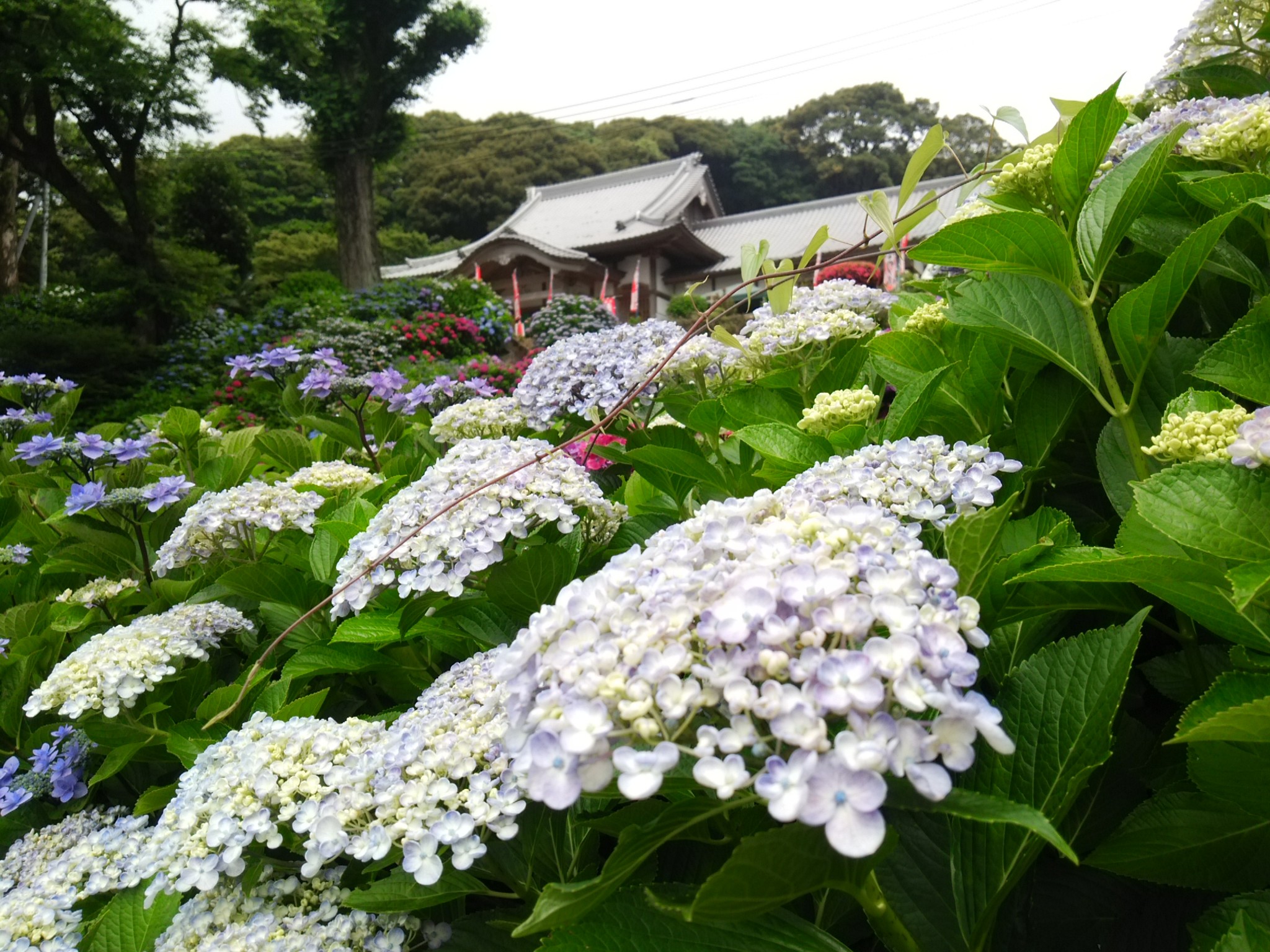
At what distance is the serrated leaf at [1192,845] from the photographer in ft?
2.55

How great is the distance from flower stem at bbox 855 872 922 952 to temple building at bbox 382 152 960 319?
2108 cm

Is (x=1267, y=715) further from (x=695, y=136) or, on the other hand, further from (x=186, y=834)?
(x=695, y=136)

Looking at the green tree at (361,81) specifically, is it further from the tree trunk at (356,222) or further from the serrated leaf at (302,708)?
the serrated leaf at (302,708)

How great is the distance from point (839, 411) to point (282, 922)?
104 cm

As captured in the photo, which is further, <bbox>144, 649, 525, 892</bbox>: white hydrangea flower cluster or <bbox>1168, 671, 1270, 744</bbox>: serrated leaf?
<bbox>144, 649, 525, 892</bbox>: white hydrangea flower cluster

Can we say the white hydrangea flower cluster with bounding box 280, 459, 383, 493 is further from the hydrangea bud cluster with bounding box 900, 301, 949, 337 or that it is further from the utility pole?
the utility pole

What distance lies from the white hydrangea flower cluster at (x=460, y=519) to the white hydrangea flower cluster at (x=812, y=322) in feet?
1.92

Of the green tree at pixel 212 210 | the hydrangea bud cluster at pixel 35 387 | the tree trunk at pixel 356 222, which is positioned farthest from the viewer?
the green tree at pixel 212 210

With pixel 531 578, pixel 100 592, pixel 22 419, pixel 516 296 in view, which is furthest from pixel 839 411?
pixel 516 296

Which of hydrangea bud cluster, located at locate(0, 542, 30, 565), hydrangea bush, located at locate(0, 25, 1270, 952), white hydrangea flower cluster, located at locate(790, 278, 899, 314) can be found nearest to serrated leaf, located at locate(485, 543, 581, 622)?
hydrangea bush, located at locate(0, 25, 1270, 952)

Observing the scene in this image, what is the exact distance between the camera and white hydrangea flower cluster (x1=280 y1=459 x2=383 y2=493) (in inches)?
83.9

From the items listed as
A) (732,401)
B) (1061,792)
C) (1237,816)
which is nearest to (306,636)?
(732,401)

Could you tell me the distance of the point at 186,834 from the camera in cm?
100

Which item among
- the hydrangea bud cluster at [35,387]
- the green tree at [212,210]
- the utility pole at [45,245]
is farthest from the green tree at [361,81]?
the hydrangea bud cluster at [35,387]
